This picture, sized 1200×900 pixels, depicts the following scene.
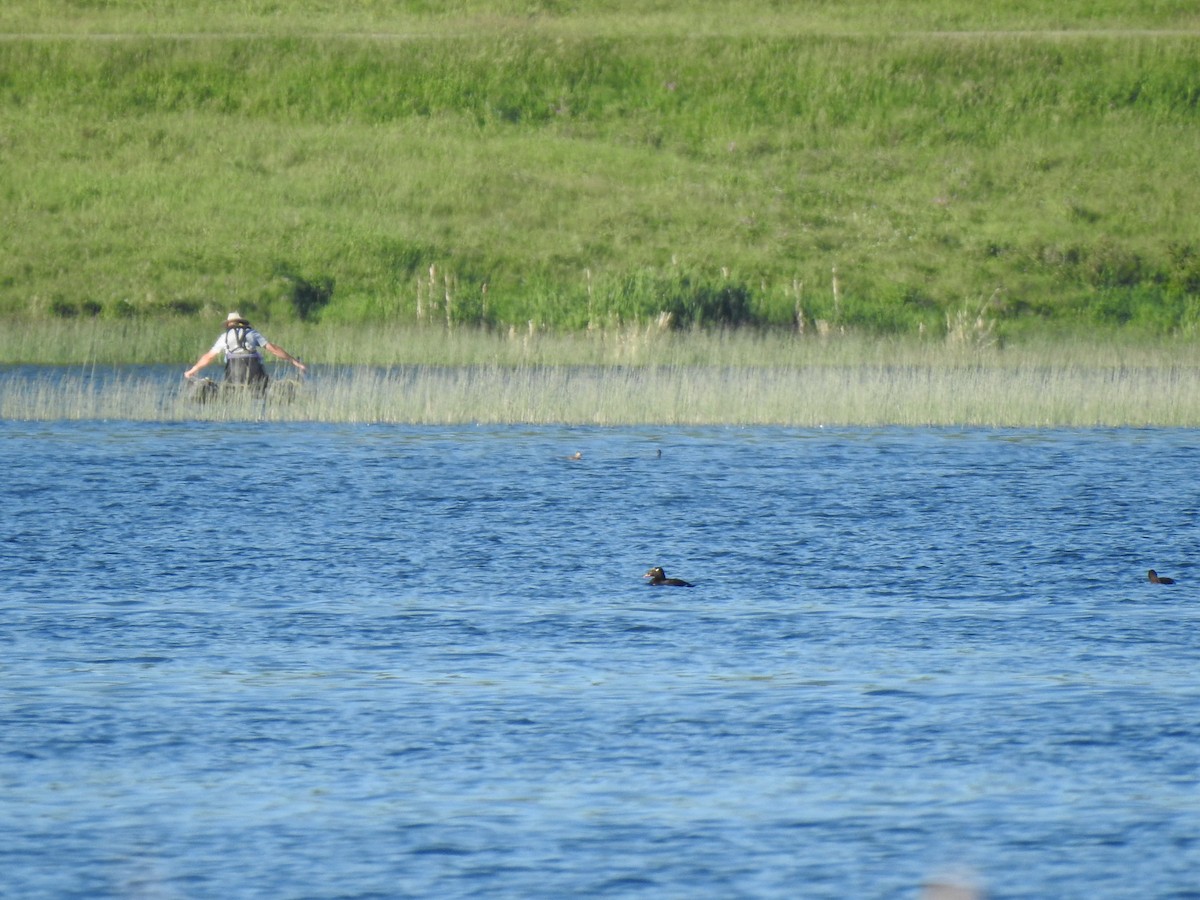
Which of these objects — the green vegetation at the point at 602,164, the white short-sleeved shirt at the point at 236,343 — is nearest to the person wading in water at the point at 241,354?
the white short-sleeved shirt at the point at 236,343

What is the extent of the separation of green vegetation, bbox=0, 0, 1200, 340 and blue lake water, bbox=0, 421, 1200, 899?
2331cm

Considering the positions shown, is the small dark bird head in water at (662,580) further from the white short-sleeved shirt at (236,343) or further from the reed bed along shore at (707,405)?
the reed bed along shore at (707,405)

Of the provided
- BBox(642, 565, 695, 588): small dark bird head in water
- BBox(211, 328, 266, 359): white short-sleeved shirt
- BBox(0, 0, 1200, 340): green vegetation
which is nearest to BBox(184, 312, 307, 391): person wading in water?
BBox(211, 328, 266, 359): white short-sleeved shirt

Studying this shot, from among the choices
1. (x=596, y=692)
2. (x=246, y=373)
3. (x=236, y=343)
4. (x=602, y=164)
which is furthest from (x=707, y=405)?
(x=602, y=164)

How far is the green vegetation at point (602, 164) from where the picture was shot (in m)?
53.8

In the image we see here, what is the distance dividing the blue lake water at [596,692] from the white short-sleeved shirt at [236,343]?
527 cm

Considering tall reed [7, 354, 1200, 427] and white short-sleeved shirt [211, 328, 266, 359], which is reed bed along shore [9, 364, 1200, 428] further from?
white short-sleeved shirt [211, 328, 266, 359]

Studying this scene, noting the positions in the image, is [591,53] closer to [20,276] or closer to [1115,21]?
[1115,21]

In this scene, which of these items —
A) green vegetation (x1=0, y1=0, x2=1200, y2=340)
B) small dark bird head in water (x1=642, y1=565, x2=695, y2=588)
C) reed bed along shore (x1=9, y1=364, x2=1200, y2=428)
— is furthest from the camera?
green vegetation (x1=0, y1=0, x2=1200, y2=340)

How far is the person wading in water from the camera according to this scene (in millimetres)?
25844

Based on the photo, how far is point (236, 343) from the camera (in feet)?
85.8

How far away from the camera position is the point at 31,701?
10.9 meters

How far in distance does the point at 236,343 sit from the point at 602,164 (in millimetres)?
38920

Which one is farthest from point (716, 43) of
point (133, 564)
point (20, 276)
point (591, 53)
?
point (133, 564)
